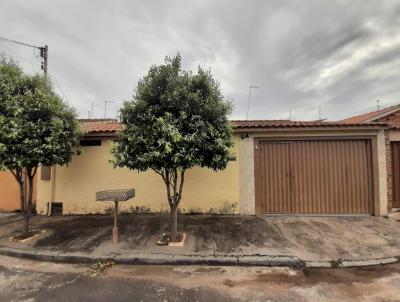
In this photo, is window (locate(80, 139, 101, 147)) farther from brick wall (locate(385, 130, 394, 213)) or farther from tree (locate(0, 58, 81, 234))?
brick wall (locate(385, 130, 394, 213))

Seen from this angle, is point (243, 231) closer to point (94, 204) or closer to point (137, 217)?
point (137, 217)

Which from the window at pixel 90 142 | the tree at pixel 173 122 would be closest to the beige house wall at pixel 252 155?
the tree at pixel 173 122

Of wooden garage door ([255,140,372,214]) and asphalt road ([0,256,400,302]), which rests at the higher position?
wooden garage door ([255,140,372,214])

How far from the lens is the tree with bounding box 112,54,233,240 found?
508 centimetres

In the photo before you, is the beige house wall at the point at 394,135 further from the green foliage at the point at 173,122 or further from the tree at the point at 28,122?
the tree at the point at 28,122

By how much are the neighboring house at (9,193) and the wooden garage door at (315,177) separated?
331 inches

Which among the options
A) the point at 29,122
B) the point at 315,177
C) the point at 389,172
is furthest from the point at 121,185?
the point at 389,172

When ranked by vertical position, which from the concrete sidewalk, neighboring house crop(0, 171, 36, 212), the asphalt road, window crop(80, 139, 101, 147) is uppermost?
window crop(80, 139, 101, 147)

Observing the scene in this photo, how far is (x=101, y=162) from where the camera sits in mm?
8320

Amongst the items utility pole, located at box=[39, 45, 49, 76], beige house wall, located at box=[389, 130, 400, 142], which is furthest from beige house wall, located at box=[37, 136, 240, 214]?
utility pole, located at box=[39, 45, 49, 76]

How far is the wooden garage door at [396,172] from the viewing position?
821 centimetres

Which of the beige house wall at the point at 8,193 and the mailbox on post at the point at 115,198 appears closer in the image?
the mailbox on post at the point at 115,198

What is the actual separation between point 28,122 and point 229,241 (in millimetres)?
5266

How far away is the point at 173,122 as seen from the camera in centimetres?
512
